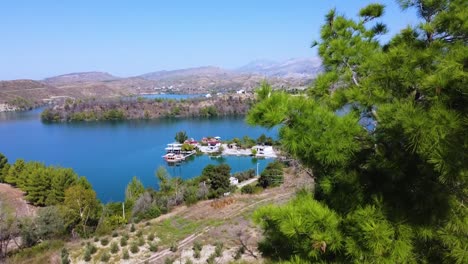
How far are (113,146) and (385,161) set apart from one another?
35.7m

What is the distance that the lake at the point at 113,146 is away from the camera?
84.1 feet

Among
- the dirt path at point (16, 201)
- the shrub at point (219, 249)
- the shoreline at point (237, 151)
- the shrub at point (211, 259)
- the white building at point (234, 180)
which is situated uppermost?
the shrub at point (211, 259)

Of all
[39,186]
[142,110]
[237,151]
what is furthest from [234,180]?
[142,110]

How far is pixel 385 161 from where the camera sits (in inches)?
66.4

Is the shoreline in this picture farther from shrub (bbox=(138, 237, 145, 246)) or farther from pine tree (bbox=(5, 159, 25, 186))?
shrub (bbox=(138, 237, 145, 246))

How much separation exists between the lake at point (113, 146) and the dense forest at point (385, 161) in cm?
1957

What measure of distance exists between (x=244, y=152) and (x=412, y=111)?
98.2 ft

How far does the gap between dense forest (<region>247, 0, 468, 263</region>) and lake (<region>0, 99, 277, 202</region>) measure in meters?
19.6

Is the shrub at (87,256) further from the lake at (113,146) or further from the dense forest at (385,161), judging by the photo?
the lake at (113,146)

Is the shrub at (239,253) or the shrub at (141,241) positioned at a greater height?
the shrub at (239,253)

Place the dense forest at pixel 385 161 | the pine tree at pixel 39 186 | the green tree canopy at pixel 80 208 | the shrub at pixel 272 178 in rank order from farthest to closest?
the pine tree at pixel 39 186 → the shrub at pixel 272 178 → the green tree canopy at pixel 80 208 → the dense forest at pixel 385 161

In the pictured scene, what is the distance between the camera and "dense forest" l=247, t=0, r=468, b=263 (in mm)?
1533

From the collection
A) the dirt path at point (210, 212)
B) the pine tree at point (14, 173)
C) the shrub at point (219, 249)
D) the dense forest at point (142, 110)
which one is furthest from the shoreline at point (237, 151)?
the shrub at point (219, 249)

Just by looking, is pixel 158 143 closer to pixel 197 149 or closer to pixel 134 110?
pixel 197 149
